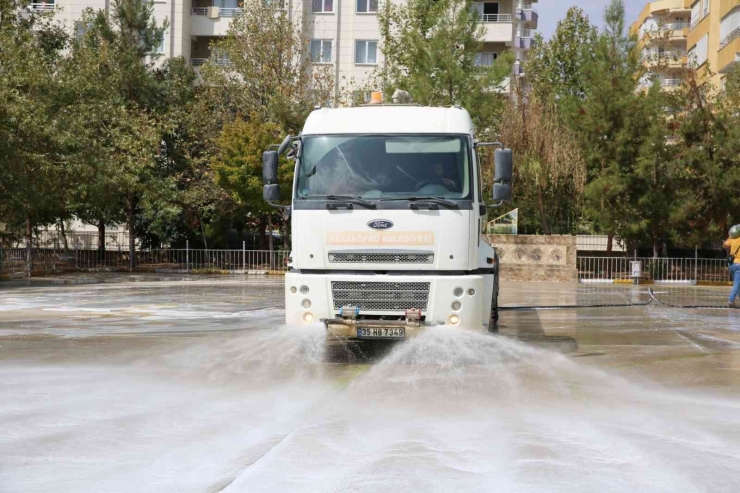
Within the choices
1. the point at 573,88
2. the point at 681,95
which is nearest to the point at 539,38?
the point at 573,88

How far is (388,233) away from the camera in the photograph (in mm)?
10891

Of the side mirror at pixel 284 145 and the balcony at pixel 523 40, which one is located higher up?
the balcony at pixel 523 40

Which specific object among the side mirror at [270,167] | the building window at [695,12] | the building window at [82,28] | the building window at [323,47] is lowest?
the side mirror at [270,167]

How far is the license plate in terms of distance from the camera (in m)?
10.7

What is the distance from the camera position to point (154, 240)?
44.7 metres

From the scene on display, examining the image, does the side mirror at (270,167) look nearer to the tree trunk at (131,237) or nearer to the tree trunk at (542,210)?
the tree trunk at (542,210)

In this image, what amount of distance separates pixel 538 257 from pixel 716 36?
85.4 ft

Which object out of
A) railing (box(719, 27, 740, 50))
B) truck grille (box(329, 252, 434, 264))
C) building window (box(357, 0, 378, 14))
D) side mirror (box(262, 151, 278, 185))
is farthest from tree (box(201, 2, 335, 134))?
truck grille (box(329, 252, 434, 264))

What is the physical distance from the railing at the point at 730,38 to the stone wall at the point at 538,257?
20.4m

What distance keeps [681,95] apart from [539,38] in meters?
16.6

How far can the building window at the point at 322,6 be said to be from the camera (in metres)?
52.3

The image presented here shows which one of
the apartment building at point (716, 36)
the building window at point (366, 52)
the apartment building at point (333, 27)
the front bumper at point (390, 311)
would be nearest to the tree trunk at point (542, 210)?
the apartment building at point (716, 36)

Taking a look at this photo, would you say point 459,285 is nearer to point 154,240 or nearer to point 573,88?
point 154,240

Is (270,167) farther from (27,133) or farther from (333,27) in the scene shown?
(333,27)
